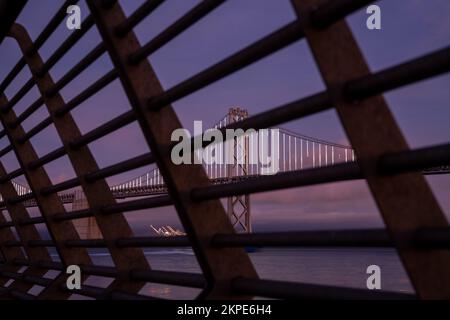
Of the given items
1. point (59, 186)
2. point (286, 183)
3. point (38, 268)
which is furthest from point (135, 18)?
point (38, 268)

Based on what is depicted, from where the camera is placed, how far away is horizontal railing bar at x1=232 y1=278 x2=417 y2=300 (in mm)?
933

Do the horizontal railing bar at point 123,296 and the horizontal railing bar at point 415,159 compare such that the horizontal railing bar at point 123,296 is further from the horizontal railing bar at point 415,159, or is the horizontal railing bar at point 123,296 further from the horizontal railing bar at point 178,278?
the horizontal railing bar at point 415,159

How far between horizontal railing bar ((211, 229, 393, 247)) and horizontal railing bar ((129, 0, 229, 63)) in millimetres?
467

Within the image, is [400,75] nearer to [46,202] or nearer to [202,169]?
[202,169]

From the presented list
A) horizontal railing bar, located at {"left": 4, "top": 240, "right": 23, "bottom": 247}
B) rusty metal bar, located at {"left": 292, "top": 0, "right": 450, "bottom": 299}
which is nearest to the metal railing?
rusty metal bar, located at {"left": 292, "top": 0, "right": 450, "bottom": 299}

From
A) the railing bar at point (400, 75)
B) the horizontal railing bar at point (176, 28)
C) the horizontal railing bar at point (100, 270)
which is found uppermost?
the horizontal railing bar at point (176, 28)

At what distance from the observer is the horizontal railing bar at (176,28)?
1.21 meters

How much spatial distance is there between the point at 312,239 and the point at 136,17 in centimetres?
74

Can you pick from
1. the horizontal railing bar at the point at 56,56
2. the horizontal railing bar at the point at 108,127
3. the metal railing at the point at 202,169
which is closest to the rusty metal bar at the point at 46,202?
the metal railing at the point at 202,169

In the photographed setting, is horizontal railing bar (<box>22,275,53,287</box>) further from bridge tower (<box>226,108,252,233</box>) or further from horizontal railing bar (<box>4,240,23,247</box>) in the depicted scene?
bridge tower (<box>226,108,252,233</box>)

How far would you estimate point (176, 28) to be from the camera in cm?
132

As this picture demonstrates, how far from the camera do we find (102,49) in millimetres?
1704
